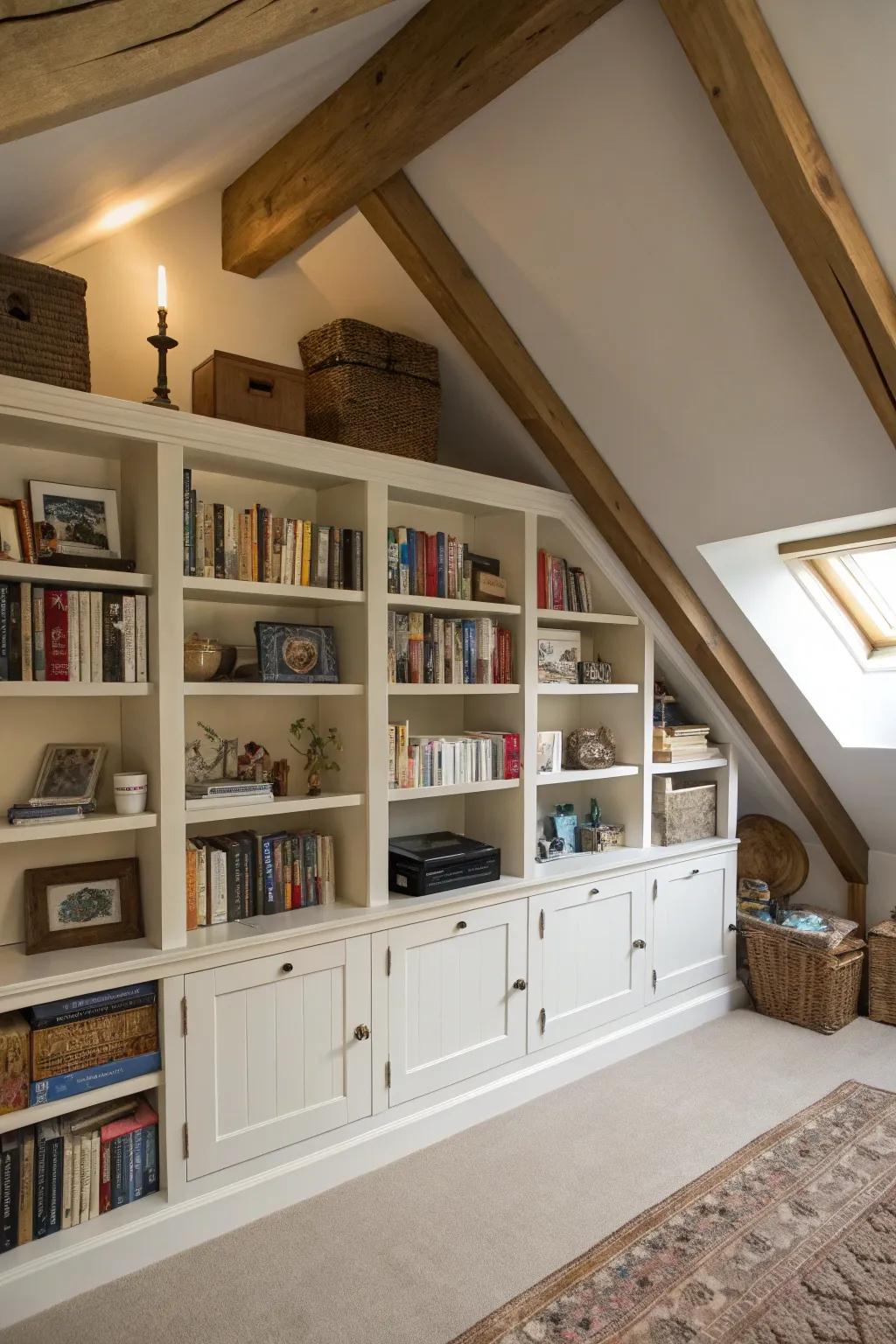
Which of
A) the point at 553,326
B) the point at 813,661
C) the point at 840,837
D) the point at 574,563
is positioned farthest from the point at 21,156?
the point at 840,837

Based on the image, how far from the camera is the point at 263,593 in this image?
2418mm

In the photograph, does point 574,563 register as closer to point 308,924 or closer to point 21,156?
point 308,924

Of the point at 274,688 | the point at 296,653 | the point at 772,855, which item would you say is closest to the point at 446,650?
the point at 296,653

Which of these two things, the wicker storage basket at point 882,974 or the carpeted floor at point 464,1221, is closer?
the carpeted floor at point 464,1221

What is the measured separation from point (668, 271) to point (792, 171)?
0.50 m

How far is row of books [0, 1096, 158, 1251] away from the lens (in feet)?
6.38

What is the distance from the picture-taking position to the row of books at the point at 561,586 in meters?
3.21

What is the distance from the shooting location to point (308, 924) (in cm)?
241

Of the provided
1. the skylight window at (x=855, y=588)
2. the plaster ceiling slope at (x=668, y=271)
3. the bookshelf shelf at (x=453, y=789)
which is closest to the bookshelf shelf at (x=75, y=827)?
the bookshelf shelf at (x=453, y=789)

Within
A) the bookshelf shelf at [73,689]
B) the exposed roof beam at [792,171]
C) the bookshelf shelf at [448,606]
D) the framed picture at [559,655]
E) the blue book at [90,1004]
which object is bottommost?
the blue book at [90,1004]

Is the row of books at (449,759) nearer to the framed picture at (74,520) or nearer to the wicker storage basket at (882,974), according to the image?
Result: the framed picture at (74,520)

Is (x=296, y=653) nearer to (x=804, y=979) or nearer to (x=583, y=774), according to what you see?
(x=583, y=774)

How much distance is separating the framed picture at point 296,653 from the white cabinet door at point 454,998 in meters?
0.82

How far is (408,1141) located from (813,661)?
7.43ft
